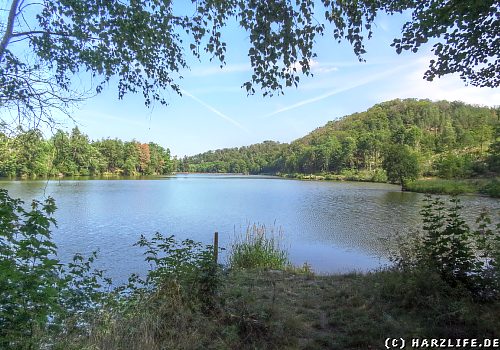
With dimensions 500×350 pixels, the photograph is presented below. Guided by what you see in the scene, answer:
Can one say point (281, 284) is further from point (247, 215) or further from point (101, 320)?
point (247, 215)

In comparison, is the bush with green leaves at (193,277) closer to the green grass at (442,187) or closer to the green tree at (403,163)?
the green grass at (442,187)

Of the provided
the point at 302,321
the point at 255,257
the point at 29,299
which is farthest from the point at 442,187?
the point at 29,299

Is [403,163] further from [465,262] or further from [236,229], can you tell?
[465,262]

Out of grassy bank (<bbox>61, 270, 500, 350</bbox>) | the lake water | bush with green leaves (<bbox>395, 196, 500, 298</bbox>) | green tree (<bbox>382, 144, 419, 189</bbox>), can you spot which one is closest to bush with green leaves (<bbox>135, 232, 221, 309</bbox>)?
grassy bank (<bbox>61, 270, 500, 350</bbox>)

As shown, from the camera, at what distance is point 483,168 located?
171ft

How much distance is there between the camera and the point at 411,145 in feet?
289

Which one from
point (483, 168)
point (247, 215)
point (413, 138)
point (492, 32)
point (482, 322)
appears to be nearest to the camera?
point (482, 322)

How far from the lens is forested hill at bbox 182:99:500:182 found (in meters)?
59.2

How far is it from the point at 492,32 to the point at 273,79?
3190 millimetres

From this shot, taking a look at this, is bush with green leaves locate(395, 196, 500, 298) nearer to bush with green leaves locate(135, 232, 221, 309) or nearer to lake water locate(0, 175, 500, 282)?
lake water locate(0, 175, 500, 282)

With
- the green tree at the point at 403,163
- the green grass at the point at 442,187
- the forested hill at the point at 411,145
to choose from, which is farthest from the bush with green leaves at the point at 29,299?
the green tree at the point at 403,163

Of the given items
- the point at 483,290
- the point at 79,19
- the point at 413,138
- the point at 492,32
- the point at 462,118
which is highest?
the point at 462,118

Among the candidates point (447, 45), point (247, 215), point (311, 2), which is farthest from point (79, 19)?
point (247, 215)

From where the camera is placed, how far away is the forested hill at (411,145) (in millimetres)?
59250
